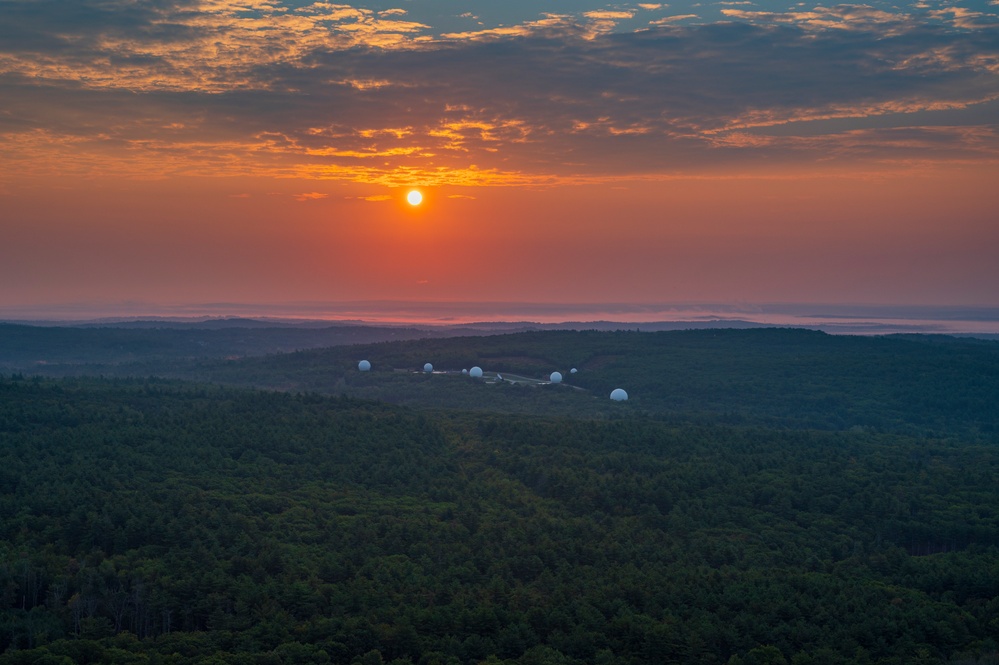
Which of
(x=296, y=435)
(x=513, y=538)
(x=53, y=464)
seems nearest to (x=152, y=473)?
(x=53, y=464)

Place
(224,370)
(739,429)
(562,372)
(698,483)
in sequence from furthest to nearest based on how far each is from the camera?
(224,370) < (562,372) < (739,429) < (698,483)

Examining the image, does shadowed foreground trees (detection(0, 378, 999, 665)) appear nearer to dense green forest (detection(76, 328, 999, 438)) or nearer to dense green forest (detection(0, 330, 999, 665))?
dense green forest (detection(0, 330, 999, 665))

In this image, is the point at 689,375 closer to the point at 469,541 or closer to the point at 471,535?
the point at 471,535

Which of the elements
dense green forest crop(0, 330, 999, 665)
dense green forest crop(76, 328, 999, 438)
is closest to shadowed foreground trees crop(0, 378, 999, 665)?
dense green forest crop(0, 330, 999, 665)

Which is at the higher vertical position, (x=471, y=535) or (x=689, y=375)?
(x=689, y=375)

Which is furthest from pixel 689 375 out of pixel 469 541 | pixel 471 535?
pixel 469 541

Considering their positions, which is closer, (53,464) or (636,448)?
(53,464)

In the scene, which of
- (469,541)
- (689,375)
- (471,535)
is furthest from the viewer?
(689,375)

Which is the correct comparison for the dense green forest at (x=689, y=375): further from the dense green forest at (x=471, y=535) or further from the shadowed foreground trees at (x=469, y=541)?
the shadowed foreground trees at (x=469, y=541)

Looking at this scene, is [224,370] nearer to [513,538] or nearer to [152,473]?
[152,473]
